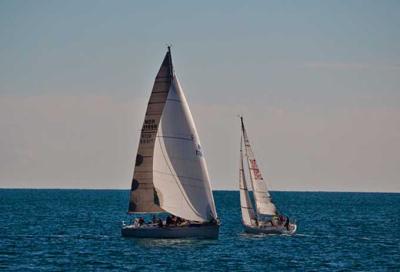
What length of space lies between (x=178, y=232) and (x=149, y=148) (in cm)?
856

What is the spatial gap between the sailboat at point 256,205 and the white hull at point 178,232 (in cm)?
1061

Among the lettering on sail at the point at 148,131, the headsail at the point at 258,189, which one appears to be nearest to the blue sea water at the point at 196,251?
the headsail at the point at 258,189

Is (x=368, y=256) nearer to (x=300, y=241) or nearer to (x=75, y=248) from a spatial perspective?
(x=300, y=241)

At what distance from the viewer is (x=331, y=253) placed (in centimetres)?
7481

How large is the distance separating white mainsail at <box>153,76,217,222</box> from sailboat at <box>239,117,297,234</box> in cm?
1098

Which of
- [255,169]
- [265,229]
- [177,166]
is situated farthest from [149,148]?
[265,229]

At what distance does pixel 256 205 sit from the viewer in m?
89.2

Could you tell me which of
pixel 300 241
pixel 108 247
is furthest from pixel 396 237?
pixel 108 247

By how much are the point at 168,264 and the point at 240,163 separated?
84.2 feet

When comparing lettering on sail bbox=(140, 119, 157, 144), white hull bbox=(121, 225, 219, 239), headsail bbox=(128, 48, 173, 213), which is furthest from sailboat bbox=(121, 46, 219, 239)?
lettering on sail bbox=(140, 119, 157, 144)

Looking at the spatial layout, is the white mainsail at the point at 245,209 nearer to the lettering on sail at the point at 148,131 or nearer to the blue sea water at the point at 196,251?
the blue sea water at the point at 196,251

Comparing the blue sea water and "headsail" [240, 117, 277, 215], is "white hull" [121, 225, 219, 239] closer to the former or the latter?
the blue sea water

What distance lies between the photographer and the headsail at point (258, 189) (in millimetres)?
89125

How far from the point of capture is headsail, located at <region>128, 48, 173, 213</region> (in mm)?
78688
